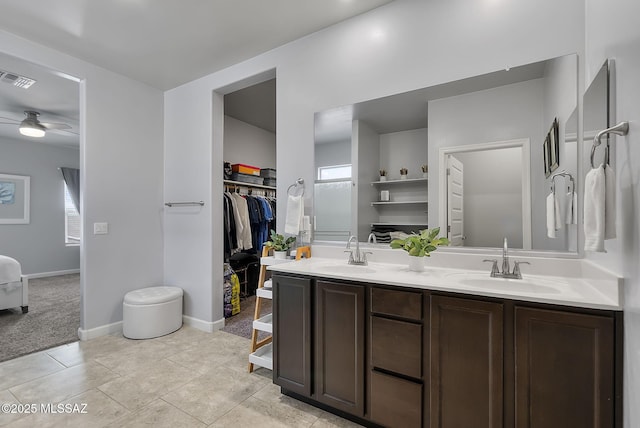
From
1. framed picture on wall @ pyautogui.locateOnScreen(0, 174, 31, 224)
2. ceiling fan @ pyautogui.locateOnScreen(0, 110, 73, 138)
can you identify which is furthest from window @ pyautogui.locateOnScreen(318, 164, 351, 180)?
framed picture on wall @ pyautogui.locateOnScreen(0, 174, 31, 224)

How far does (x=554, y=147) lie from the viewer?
1631mm

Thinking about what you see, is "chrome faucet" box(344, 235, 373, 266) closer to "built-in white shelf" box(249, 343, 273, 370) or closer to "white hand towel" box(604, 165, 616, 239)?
"built-in white shelf" box(249, 343, 273, 370)

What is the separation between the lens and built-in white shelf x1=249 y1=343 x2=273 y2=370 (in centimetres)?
215

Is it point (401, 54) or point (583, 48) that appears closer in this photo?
point (583, 48)

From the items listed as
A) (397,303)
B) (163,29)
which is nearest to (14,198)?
(163,29)

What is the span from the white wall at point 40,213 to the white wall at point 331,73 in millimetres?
4052

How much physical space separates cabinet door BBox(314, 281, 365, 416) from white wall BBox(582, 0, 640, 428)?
1033mm

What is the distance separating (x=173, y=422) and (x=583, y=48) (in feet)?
10.1

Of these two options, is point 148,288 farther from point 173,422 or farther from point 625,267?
point 625,267

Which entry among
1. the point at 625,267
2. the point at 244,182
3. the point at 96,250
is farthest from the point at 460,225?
the point at 96,250

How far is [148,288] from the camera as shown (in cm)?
329

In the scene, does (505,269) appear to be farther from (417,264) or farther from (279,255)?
(279,255)

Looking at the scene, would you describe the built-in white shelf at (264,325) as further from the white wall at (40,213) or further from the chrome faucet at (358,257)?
the white wall at (40,213)

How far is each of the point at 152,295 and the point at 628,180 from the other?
360 cm
